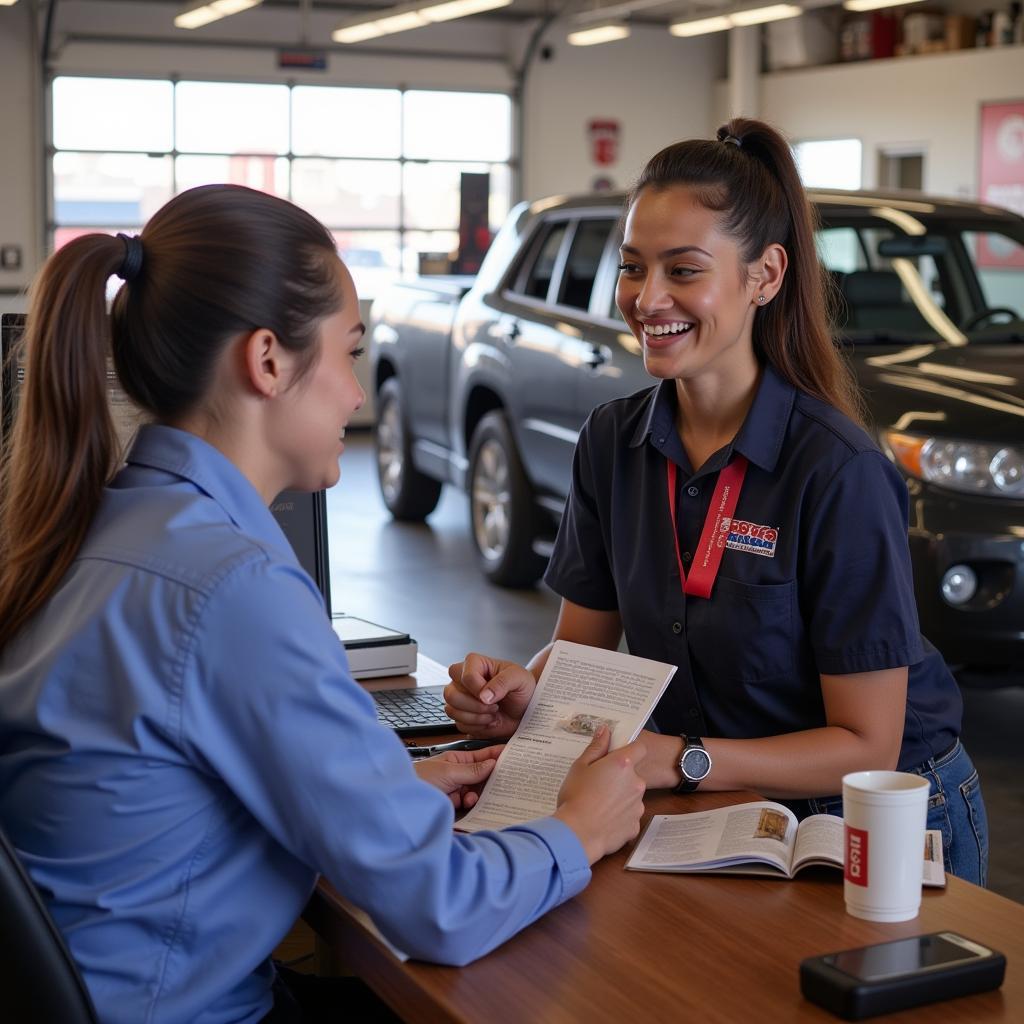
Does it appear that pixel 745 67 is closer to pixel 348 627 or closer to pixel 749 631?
pixel 348 627

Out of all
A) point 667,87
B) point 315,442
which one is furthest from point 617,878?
point 667,87

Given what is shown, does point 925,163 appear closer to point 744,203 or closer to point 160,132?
point 160,132

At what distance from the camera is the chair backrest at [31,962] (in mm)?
1315

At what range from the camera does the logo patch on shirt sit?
217 cm

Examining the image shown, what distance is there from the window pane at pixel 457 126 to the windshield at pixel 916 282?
9.22 metres

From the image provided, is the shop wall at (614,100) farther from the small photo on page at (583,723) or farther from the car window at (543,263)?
the small photo on page at (583,723)

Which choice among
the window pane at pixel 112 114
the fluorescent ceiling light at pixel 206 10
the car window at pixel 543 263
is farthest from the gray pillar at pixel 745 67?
the car window at pixel 543 263

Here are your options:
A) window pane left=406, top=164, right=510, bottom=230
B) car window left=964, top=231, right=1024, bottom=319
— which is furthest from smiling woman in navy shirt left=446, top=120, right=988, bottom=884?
window pane left=406, top=164, right=510, bottom=230

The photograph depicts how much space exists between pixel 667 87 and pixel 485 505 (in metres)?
9.58

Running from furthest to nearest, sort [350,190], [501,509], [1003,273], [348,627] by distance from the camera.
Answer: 1. [350,190]
2. [1003,273]
3. [501,509]
4. [348,627]

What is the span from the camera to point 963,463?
434 centimetres

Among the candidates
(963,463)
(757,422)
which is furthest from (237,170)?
(757,422)

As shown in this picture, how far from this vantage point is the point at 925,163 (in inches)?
509

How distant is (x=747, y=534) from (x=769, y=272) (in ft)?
1.39
